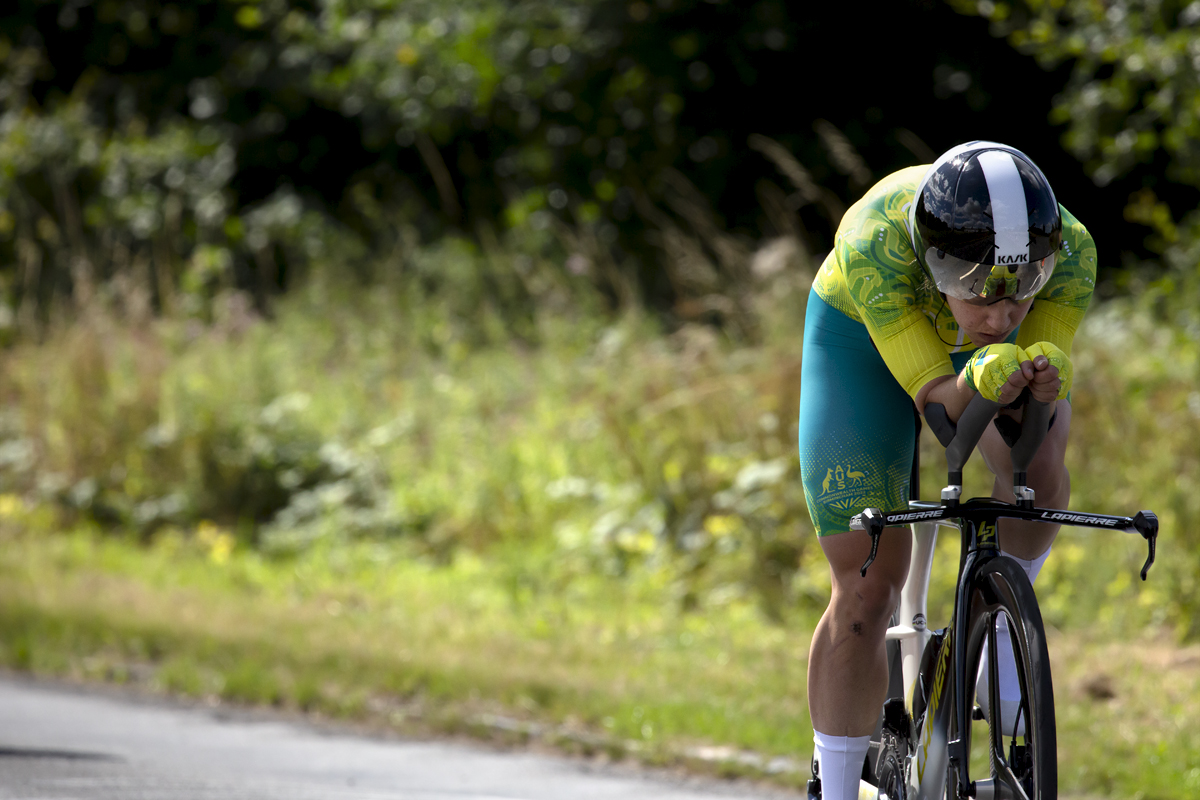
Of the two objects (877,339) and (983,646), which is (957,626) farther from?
(877,339)

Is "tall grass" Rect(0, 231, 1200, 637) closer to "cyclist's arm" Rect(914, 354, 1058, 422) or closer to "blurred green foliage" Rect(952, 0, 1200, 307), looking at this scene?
"blurred green foliage" Rect(952, 0, 1200, 307)

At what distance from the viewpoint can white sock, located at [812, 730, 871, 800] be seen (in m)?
3.41

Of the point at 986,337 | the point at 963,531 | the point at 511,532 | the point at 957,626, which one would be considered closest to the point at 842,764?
the point at 957,626

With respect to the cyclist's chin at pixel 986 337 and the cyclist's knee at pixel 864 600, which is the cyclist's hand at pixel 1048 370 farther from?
the cyclist's knee at pixel 864 600

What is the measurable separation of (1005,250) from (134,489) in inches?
332

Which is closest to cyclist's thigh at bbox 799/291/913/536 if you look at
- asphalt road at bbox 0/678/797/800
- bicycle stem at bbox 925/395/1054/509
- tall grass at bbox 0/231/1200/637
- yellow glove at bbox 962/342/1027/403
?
bicycle stem at bbox 925/395/1054/509

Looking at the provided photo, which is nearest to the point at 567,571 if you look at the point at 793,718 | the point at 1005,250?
the point at 793,718

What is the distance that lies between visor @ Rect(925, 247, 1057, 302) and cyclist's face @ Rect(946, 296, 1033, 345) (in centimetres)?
3

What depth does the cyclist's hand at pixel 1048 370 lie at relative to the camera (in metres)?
2.79

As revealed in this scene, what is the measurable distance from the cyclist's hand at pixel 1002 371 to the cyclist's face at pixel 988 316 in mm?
227

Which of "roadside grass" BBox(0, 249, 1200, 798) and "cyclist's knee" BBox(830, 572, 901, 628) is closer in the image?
"cyclist's knee" BBox(830, 572, 901, 628)

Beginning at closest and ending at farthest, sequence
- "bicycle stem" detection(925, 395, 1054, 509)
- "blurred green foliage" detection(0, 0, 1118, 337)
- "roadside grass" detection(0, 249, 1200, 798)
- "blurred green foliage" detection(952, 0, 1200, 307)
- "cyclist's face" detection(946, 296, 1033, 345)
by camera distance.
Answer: "bicycle stem" detection(925, 395, 1054, 509), "cyclist's face" detection(946, 296, 1033, 345), "roadside grass" detection(0, 249, 1200, 798), "blurred green foliage" detection(952, 0, 1200, 307), "blurred green foliage" detection(0, 0, 1118, 337)

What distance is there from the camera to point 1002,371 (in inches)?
110

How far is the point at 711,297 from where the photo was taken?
9039 millimetres
